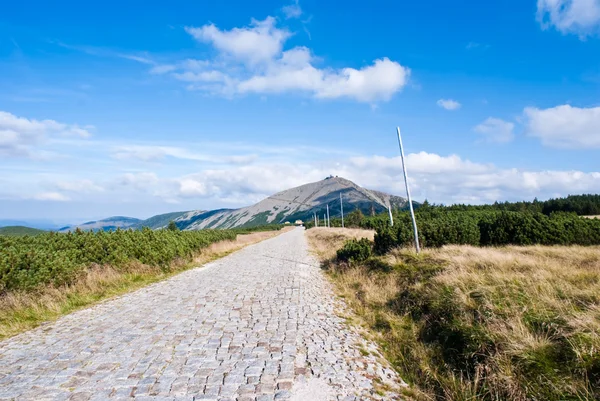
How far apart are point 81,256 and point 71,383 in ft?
34.2

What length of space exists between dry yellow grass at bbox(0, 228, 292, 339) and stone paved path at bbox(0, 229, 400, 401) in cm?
74

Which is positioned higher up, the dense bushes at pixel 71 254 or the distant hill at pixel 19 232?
the distant hill at pixel 19 232

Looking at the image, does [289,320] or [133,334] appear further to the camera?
[289,320]

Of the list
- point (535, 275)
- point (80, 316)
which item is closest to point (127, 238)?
point (80, 316)

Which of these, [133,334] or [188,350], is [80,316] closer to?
[133,334]

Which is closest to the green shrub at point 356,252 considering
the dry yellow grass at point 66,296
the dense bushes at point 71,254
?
the dry yellow grass at point 66,296

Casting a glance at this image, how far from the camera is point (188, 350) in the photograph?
21.0 ft

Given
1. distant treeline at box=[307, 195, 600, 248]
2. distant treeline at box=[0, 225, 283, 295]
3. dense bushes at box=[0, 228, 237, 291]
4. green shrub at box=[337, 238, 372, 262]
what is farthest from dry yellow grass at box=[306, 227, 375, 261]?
dense bushes at box=[0, 228, 237, 291]

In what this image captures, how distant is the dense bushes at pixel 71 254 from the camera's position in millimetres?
10141

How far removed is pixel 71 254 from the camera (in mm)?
13133

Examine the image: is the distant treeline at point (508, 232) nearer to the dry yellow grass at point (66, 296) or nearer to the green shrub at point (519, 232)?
the green shrub at point (519, 232)

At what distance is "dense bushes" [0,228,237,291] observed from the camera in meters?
10.1

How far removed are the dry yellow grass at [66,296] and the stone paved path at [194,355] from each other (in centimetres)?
74

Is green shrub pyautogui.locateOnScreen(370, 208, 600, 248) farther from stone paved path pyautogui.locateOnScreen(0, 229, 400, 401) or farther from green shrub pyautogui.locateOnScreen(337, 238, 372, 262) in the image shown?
stone paved path pyautogui.locateOnScreen(0, 229, 400, 401)
